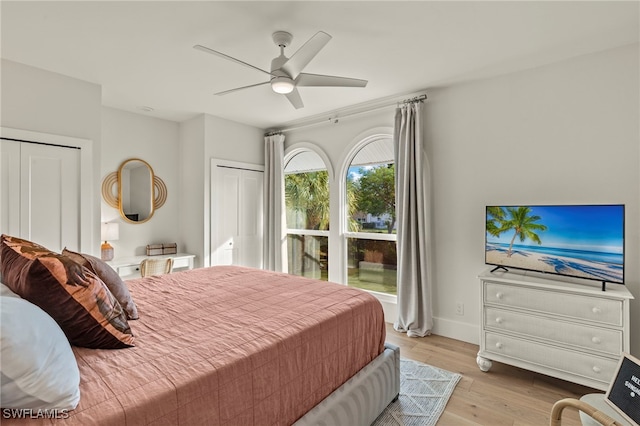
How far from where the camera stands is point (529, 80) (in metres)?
2.92

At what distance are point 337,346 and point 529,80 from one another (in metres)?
2.96

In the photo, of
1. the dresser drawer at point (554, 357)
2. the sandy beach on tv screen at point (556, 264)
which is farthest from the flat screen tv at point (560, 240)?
the dresser drawer at point (554, 357)

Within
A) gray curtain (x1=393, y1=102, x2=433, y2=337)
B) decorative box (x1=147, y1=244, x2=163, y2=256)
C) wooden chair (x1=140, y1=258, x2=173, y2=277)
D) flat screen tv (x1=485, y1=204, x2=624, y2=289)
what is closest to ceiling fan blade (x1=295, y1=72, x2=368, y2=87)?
gray curtain (x1=393, y1=102, x2=433, y2=337)

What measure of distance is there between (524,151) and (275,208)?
325cm

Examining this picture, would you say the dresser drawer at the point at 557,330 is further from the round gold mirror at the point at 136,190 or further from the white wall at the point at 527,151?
the round gold mirror at the point at 136,190

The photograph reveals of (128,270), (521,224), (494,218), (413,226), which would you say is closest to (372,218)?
(413,226)

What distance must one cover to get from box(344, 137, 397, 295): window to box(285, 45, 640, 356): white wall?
18.6 inches

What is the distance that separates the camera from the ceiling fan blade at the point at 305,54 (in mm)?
1940

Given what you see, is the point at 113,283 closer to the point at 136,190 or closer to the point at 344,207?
the point at 136,190

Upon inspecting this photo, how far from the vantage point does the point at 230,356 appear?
1.28 m

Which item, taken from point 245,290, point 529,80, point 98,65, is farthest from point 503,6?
point 98,65

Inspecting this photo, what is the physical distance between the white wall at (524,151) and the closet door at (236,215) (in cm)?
218

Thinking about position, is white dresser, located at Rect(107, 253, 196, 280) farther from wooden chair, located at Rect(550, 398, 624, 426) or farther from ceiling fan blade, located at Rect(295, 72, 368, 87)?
wooden chair, located at Rect(550, 398, 624, 426)

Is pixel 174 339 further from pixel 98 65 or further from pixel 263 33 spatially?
pixel 98 65
